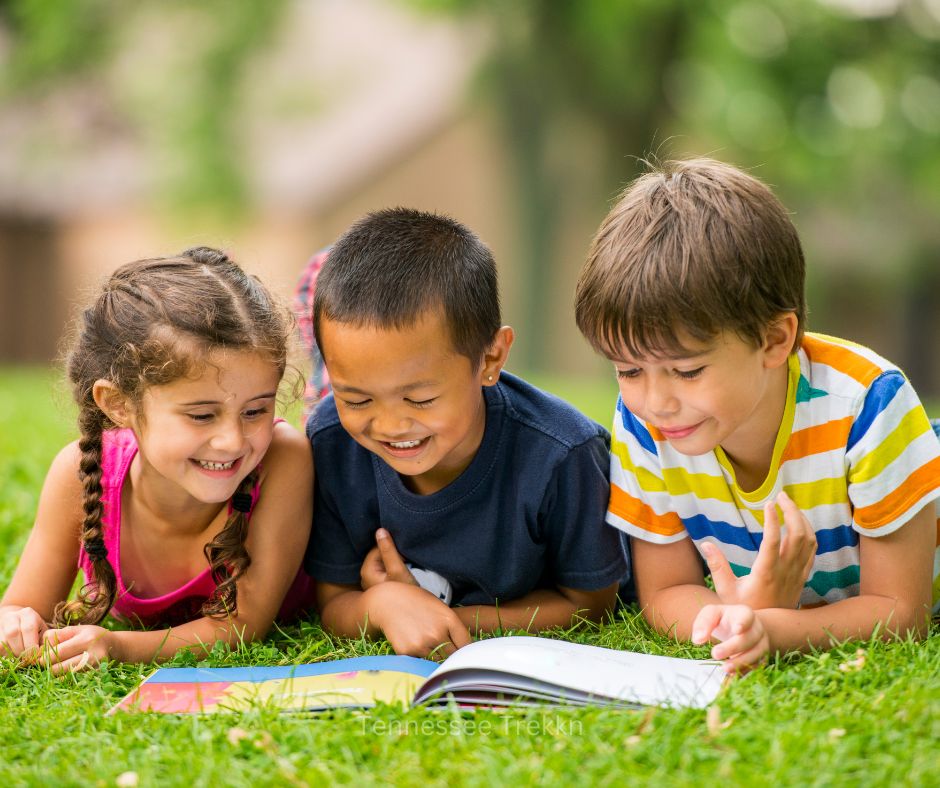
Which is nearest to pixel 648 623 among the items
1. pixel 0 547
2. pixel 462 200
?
pixel 0 547

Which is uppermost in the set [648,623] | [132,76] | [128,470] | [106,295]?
[132,76]

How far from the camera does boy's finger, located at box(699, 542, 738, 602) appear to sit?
2.53 m

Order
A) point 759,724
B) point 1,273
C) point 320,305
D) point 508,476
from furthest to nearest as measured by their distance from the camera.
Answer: point 1,273, point 508,476, point 320,305, point 759,724

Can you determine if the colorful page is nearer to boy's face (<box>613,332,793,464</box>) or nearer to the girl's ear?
the girl's ear

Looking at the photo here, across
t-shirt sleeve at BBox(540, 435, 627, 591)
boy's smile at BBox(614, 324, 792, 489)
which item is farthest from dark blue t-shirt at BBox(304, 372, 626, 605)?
boy's smile at BBox(614, 324, 792, 489)

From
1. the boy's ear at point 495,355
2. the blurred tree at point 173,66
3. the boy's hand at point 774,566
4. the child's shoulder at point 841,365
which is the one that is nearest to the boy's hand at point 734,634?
the boy's hand at point 774,566

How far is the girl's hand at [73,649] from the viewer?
2.66 m

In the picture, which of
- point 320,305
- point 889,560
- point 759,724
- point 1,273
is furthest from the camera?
point 1,273

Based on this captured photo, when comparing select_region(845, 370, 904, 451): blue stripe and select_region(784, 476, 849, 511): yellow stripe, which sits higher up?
select_region(845, 370, 904, 451): blue stripe

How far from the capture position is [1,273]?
21.0 metres

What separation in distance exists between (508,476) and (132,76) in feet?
44.8

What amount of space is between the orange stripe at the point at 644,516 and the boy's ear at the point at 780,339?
54 centimetres

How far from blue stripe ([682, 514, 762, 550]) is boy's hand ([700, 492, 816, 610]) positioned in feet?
1.08

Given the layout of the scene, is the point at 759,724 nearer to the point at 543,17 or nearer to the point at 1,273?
the point at 543,17
